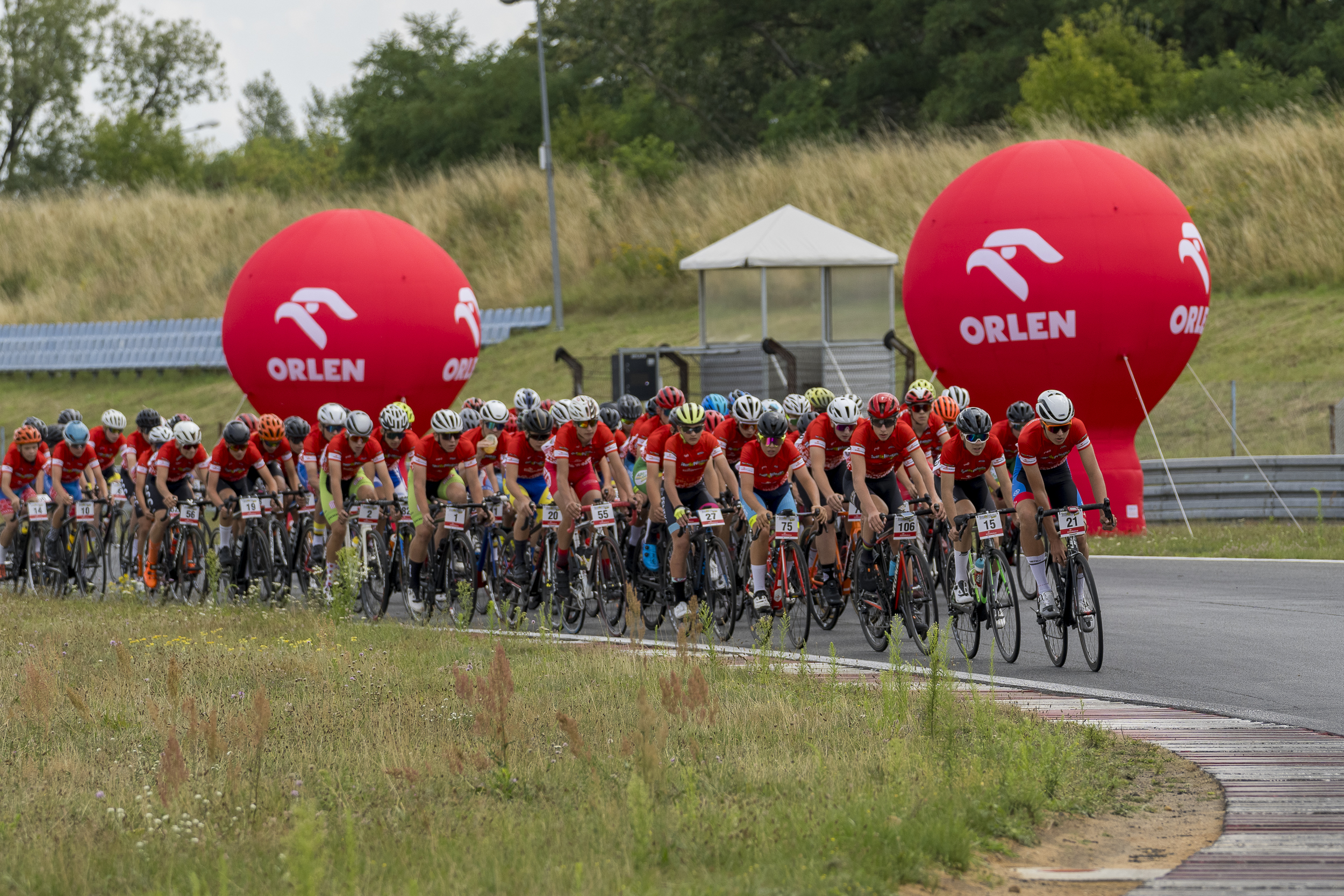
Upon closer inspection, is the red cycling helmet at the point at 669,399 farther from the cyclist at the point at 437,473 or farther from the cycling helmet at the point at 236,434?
the cycling helmet at the point at 236,434

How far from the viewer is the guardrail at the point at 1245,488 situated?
20797 mm

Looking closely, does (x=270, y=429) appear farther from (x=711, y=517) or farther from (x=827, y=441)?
(x=827, y=441)

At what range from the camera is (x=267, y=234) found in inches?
2189

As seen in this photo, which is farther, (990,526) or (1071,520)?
Result: (990,526)

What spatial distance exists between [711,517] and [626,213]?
118 ft

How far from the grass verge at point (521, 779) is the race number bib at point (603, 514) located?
7.93ft

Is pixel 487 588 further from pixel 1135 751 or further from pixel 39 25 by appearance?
pixel 39 25

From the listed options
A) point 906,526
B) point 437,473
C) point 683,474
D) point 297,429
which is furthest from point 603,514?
point 297,429

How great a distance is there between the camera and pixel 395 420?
1546 centimetres

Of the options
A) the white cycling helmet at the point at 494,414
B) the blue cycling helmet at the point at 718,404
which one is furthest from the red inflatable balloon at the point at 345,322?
the white cycling helmet at the point at 494,414

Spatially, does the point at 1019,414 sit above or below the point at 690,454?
above

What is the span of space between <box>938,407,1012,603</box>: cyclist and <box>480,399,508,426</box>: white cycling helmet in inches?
205

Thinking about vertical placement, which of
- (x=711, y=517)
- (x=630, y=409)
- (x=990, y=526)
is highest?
(x=630, y=409)

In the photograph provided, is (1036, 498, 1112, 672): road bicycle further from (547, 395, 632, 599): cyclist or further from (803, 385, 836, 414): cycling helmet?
(803, 385, 836, 414): cycling helmet
